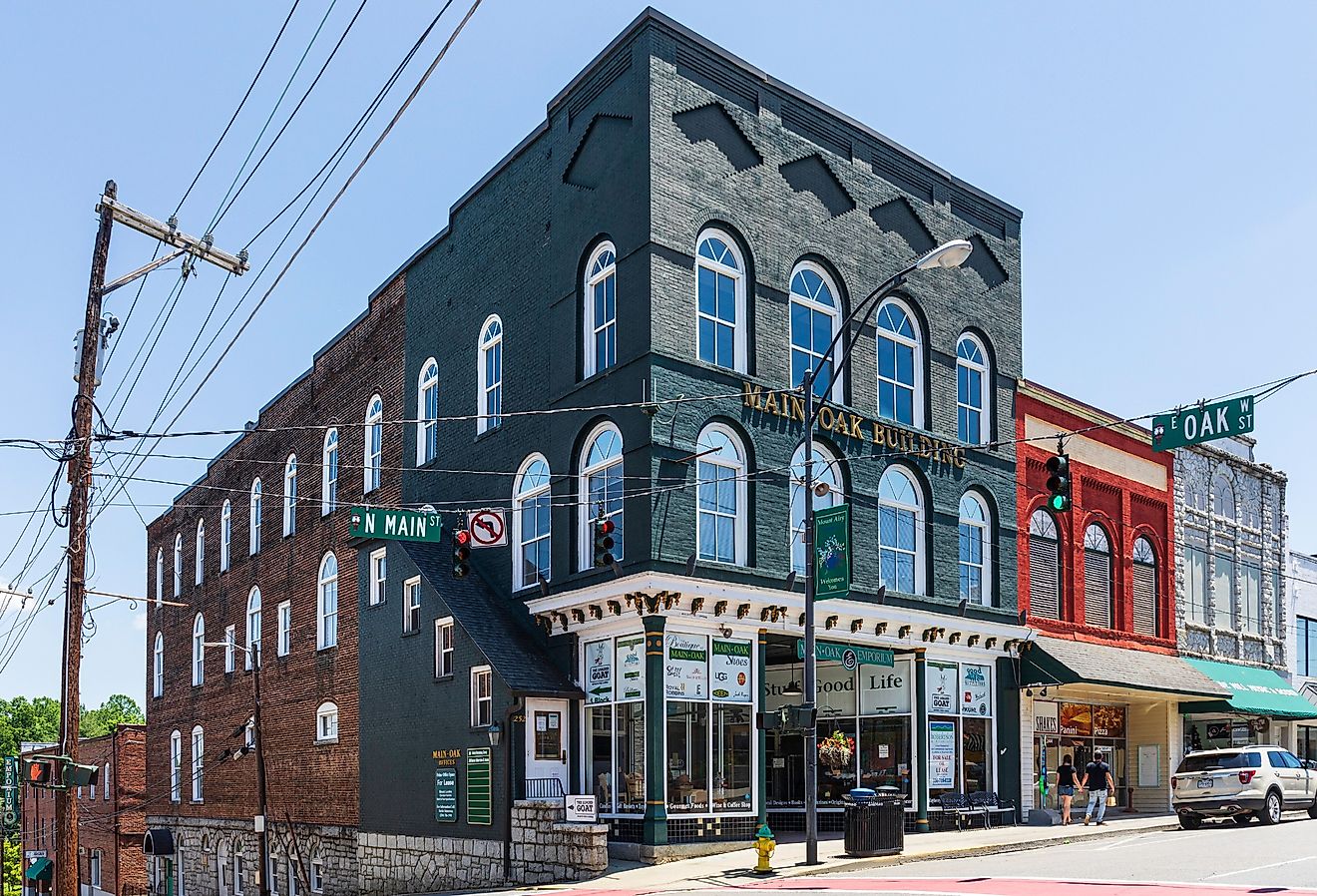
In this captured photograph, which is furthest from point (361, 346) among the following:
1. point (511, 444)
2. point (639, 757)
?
point (639, 757)

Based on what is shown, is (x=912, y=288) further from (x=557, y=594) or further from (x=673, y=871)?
(x=673, y=871)

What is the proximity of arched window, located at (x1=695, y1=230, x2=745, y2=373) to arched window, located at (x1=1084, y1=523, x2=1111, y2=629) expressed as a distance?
13.3 m

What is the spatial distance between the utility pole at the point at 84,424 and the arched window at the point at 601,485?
811cm

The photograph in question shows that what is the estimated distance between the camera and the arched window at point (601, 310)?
26438mm

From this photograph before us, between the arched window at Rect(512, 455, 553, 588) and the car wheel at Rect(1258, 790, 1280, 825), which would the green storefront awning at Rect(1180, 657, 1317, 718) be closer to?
the car wheel at Rect(1258, 790, 1280, 825)

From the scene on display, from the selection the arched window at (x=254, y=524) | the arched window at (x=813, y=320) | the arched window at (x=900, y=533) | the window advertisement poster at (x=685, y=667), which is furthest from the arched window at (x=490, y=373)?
the arched window at (x=254, y=524)

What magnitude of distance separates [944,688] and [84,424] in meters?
18.7

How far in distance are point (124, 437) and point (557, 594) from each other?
31.0 ft

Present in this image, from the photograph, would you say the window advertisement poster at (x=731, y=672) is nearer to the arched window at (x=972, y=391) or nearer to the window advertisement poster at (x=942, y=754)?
the window advertisement poster at (x=942, y=754)

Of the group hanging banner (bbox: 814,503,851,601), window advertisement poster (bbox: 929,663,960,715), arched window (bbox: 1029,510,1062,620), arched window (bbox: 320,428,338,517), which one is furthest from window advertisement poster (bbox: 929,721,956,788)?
arched window (bbox: 320,428,338,517)

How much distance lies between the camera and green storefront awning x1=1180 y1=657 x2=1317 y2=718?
3641cm

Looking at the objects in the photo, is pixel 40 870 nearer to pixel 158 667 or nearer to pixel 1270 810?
pixel 158 667

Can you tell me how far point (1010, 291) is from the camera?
33.6m

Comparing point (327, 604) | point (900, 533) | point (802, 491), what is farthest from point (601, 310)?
point (327, 604)
